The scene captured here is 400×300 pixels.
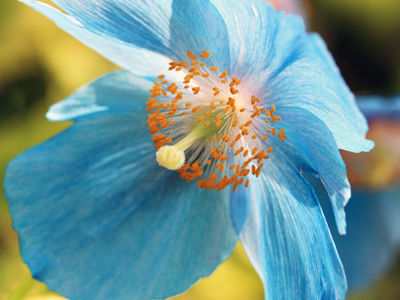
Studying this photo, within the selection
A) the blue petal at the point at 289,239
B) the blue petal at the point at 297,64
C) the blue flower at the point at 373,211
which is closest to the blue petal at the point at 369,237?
the blue flower at the point at 373,211

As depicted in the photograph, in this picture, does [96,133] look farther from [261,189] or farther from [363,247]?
[363,247]

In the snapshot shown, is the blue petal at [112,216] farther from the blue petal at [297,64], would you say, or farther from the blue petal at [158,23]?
the blue petal at [297,64]

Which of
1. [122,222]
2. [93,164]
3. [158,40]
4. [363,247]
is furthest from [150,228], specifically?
[363,247]

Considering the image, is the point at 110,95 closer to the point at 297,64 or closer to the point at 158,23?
the point at 158,23

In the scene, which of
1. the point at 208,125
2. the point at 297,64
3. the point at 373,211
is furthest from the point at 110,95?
the point at 373,211

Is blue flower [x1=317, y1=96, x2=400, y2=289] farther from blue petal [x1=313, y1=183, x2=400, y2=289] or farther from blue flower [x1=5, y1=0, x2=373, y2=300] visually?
blue flower [x1=5, y1=0, x2=373, y2=300]
